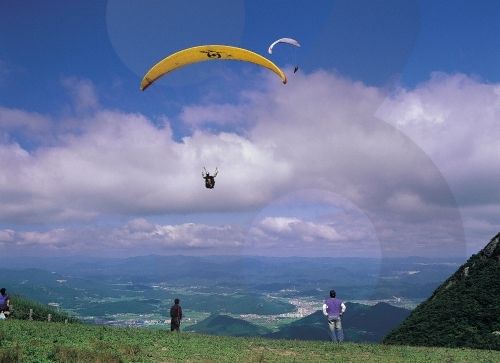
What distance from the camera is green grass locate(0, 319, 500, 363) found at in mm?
16172

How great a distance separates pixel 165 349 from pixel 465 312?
4706 cm

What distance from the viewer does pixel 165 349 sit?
19031 mm

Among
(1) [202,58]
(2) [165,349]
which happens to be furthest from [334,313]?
(1) [202,58]

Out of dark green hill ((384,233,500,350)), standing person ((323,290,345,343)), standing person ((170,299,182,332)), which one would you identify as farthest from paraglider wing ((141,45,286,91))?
dark green hill ((384,233,500,350))

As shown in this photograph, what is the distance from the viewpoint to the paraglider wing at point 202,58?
3009 centimetres

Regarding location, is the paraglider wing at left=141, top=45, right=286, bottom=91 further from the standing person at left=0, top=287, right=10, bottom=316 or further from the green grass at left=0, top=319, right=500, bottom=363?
the green grass at left=0, top=319, right=500, bottom=363

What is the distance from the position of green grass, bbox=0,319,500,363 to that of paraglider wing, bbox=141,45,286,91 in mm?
17370

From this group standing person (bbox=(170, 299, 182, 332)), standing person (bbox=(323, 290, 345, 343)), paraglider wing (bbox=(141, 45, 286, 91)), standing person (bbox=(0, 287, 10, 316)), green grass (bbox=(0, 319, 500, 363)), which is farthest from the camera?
paraglider wing (bbox=(141, 45, 286, 91))

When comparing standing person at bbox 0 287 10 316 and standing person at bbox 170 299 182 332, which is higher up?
standing person at bbox 0 287 10 316

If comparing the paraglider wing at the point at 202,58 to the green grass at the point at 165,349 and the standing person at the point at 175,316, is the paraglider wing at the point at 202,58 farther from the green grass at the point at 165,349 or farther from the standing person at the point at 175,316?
the green grass at the point at 165,349

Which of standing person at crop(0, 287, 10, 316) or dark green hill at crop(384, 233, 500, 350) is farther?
dark green hill at crop(384, 233, 500, 350)

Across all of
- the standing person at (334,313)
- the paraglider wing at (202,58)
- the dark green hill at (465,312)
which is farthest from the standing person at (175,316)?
the dark green hill at (465,312)

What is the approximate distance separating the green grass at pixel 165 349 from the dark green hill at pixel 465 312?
29.5 m

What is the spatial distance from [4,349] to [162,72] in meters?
21.2
